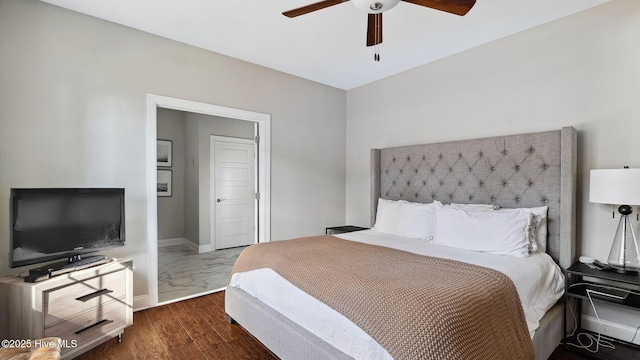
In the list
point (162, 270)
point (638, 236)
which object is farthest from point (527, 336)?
point (162, 270)

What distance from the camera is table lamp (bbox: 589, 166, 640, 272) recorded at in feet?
6.31

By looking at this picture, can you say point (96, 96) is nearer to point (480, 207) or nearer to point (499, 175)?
point (480, 207)

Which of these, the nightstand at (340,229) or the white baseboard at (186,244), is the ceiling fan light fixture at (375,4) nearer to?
the nightstand at (340,229)

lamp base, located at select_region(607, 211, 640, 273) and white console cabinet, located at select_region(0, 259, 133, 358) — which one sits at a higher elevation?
lamp base, located at select_region(607, 211, 640, 273)

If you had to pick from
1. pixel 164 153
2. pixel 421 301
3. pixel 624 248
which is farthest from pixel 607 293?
pixel 164 153

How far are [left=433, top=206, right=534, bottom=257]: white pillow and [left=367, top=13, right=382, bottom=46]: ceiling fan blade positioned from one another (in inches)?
63.3

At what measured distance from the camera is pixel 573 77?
245 cm

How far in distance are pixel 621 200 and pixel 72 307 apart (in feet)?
12.3

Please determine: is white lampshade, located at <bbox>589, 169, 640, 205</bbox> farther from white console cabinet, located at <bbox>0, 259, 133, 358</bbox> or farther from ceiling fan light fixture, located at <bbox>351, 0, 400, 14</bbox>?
white console cabinet, located at <bbox>0, 259, 133, 358</bbox>

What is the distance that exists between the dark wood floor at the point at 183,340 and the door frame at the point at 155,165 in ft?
1.11

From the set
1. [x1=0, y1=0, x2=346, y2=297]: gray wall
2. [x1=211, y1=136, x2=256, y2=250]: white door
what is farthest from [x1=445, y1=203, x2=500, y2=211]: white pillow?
[x1=211, y1=136, x2=256, y2=250]: white door

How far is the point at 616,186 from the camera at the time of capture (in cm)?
198

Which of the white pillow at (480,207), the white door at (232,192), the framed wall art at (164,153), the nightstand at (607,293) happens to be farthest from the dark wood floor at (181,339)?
the framed wall art at (164,153)

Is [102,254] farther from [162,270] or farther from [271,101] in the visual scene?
[271,101]
